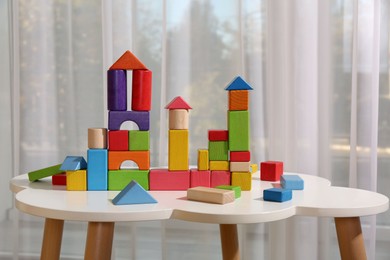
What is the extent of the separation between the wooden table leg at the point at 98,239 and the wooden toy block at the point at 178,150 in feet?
0.74

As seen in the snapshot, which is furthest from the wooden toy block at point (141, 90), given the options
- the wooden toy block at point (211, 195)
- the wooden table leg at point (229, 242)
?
the wooden table leg at point (229, 242)

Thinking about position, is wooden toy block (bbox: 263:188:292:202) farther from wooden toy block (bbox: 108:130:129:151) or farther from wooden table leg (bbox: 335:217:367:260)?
wooden toy block (bbox: 108:130:129:151)

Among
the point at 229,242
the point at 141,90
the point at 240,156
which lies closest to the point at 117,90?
the point at 141,90

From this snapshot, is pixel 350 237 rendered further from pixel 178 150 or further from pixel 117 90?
pixel 117 90

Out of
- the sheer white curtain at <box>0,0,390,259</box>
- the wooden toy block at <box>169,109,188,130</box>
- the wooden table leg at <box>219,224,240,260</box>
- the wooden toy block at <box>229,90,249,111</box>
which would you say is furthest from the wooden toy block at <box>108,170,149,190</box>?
the sheer white curtain at <box>0,0,390,259</box>

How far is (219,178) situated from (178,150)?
3.8 inches

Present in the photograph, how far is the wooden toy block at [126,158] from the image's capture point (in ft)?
3.43

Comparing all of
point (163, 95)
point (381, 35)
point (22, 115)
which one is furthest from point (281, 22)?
point (22, 115)

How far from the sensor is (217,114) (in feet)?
4.96

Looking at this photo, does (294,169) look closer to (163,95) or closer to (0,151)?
(163,95)

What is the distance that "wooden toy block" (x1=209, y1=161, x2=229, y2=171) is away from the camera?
3.43 feet

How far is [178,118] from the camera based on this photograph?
105 cm

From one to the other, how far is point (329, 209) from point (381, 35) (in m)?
0.68

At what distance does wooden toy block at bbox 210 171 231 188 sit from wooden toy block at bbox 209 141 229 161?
0.03m
